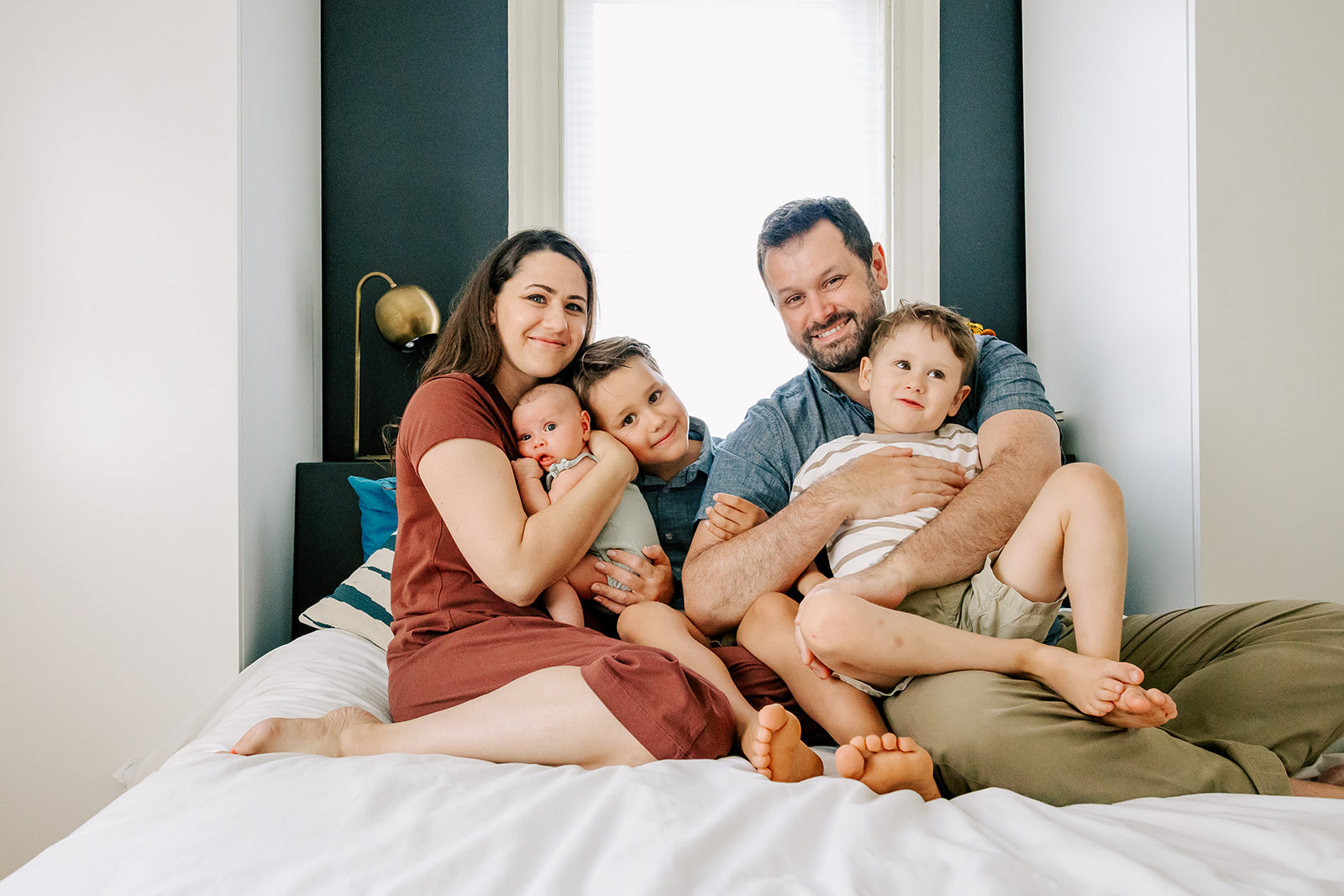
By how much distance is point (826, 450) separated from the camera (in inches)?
59.7

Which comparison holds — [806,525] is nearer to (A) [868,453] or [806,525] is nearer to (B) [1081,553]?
→ (A) [868,453]

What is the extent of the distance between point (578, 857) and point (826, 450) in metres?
0.97

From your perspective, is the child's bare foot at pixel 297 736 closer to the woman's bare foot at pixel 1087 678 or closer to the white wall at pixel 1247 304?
the woman's bare foot at pixel 1087 678

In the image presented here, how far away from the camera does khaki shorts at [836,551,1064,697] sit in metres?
1.17

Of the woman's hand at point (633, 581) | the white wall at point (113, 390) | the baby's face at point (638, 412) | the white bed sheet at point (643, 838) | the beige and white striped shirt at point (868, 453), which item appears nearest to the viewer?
the white bed sheet at point (643, 838)

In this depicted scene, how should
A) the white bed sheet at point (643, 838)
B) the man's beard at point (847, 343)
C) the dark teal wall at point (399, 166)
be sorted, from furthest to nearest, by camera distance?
the dark teal wall at point (399, 166) < the man's beard at point (847, 343) < the white bed sheet at point (643, 838)

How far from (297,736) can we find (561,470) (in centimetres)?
57

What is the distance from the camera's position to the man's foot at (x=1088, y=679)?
95cm

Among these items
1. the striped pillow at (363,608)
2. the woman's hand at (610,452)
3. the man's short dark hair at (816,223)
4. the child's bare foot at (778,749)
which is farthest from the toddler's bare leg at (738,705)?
the man's short dark hair at (816,223)

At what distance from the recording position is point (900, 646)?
1082 mm

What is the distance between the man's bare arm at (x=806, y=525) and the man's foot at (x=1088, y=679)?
1.20 ft

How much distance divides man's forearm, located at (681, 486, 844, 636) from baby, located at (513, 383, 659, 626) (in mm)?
144

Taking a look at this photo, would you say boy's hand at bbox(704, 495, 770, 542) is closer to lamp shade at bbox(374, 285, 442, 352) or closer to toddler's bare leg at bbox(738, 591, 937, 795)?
toddler's bare leg at bbox(738, 591, 937, 795)

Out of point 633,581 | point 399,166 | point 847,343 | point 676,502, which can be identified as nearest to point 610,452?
point 633,581
